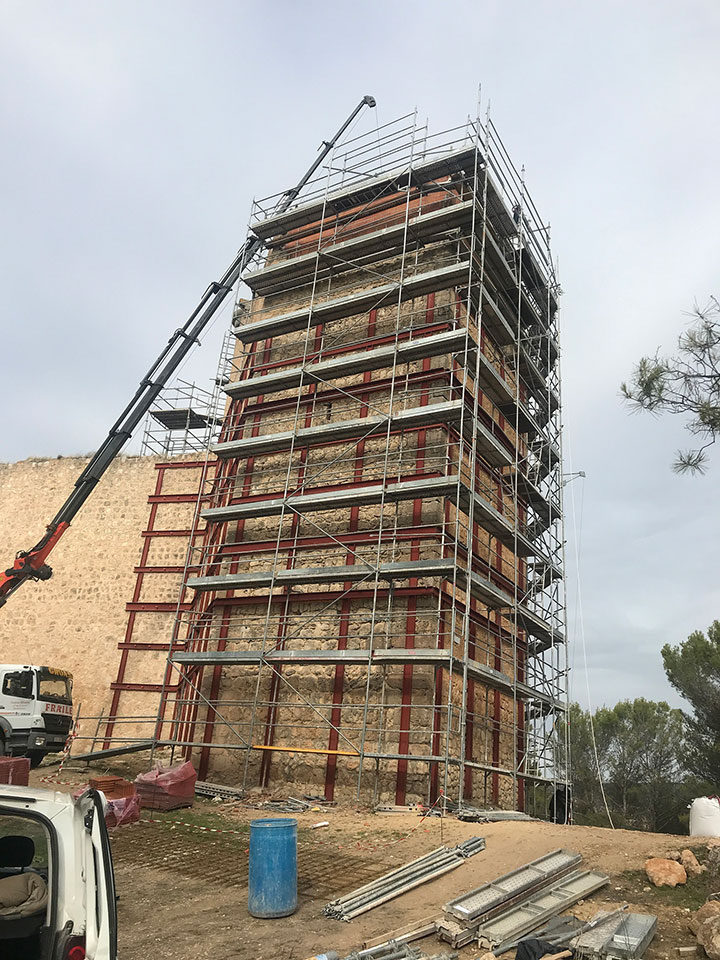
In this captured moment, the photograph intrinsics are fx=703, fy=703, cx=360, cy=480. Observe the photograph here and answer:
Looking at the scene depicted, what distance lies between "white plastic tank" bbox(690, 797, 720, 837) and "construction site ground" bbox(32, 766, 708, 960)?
637 millimetres

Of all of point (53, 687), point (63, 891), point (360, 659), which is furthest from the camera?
point (53, 687)

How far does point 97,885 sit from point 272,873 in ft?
13.0

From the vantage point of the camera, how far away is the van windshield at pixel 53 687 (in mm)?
14173

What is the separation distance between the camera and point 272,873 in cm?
646

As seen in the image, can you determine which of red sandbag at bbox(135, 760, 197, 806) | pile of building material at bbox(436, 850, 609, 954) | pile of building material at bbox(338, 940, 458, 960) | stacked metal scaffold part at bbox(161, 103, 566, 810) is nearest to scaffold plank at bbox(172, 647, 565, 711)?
stacked metal scaffold part at bbox(161, 103, 566, 810)

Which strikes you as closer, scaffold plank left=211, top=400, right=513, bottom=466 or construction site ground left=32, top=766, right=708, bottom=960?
construction site ground left=32, top=766, right=708, bottom=960

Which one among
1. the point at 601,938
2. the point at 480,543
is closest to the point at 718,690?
the point at 480,543

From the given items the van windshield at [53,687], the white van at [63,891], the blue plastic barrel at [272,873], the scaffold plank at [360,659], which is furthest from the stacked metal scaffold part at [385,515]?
the white van at [63,891]

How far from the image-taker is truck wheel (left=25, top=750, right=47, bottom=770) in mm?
13742

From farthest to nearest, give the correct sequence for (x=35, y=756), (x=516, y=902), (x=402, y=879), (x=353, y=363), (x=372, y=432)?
(x=353, y=363)
(x=372, y=432)
(x=35, y=756)
(x=402, y=879)
(x=516, y=902)

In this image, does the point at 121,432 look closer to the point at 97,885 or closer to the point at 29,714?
the point at 29,714

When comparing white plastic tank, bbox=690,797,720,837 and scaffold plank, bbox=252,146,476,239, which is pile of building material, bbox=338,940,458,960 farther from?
scaffold plank, bbox=252,146,476,239

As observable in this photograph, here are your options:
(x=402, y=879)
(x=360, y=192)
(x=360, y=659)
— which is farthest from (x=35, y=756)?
(x=360, y=192)

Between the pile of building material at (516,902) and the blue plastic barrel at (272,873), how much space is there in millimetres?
1443
